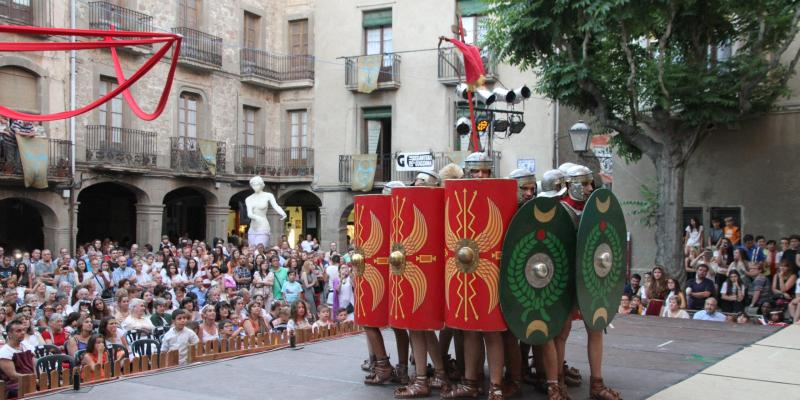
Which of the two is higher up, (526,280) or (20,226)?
(526,280)

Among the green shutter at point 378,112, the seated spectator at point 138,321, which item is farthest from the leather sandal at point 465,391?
the green shutter at point 378,112

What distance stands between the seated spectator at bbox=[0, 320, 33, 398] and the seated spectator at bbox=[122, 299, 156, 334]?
150 centimetres

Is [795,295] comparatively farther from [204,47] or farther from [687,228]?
A: [204,47]

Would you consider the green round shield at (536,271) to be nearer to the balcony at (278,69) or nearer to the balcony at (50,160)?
the balcony at (50,160)

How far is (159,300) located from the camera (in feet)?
35.3

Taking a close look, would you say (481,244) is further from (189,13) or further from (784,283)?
(189,13)

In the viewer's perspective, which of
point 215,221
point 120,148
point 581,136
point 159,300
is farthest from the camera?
point 215,221

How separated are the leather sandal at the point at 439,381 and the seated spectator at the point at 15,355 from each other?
429 cm

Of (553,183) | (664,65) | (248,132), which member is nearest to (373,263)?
(553,183)

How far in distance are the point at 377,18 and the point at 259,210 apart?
1214cm

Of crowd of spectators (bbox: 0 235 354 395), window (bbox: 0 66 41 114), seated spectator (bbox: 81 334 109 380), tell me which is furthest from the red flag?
window (bbox: 0 66 41 114)

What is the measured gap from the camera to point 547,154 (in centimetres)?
2303

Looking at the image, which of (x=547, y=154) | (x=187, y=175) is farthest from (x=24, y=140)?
(x=547, y=154)

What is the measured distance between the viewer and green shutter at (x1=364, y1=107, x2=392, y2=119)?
84.9 ft
